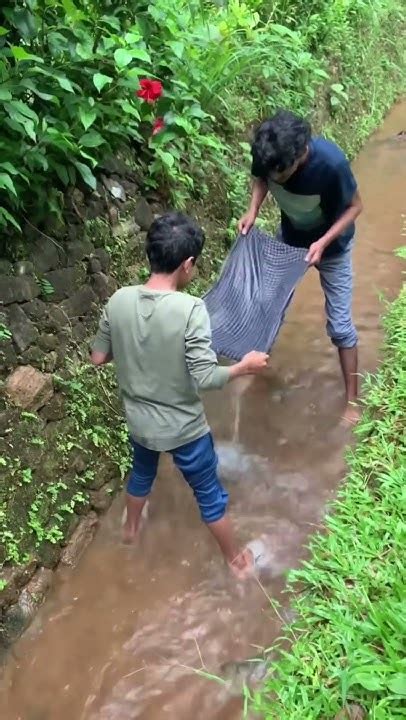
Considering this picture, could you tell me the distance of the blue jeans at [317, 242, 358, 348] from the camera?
3557 mm

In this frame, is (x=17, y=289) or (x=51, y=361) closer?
(x=17, y=289)

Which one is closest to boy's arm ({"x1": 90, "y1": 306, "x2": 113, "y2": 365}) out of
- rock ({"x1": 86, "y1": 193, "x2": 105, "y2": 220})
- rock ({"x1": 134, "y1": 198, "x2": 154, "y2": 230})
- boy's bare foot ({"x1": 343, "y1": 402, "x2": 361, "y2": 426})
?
rock ({"x1": 86, "y1": 193, "x2": 105, "y2": 220})

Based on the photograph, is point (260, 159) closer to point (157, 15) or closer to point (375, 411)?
point (157, 15)

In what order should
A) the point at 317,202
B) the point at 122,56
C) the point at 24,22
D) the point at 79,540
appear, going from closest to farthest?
the point at 24,22, the point at 122,56, the point at 79,540, the point at 317,202

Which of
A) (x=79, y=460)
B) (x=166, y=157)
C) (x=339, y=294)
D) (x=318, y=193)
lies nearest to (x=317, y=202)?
(x=318, y=193)

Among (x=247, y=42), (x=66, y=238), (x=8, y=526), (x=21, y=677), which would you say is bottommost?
(x=21, y=677)

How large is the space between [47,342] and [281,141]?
1388 millimetres

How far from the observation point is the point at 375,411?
3148mm

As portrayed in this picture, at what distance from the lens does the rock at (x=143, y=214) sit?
3.83 metres

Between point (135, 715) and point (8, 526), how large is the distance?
0.88 metres

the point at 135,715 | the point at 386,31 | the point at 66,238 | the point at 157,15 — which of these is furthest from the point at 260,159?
the point at 386,31

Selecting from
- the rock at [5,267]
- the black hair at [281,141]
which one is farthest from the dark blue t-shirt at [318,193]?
the rock at [5,267]

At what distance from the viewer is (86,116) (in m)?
2.78

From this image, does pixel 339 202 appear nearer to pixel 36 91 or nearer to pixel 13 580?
pixel 36 91
